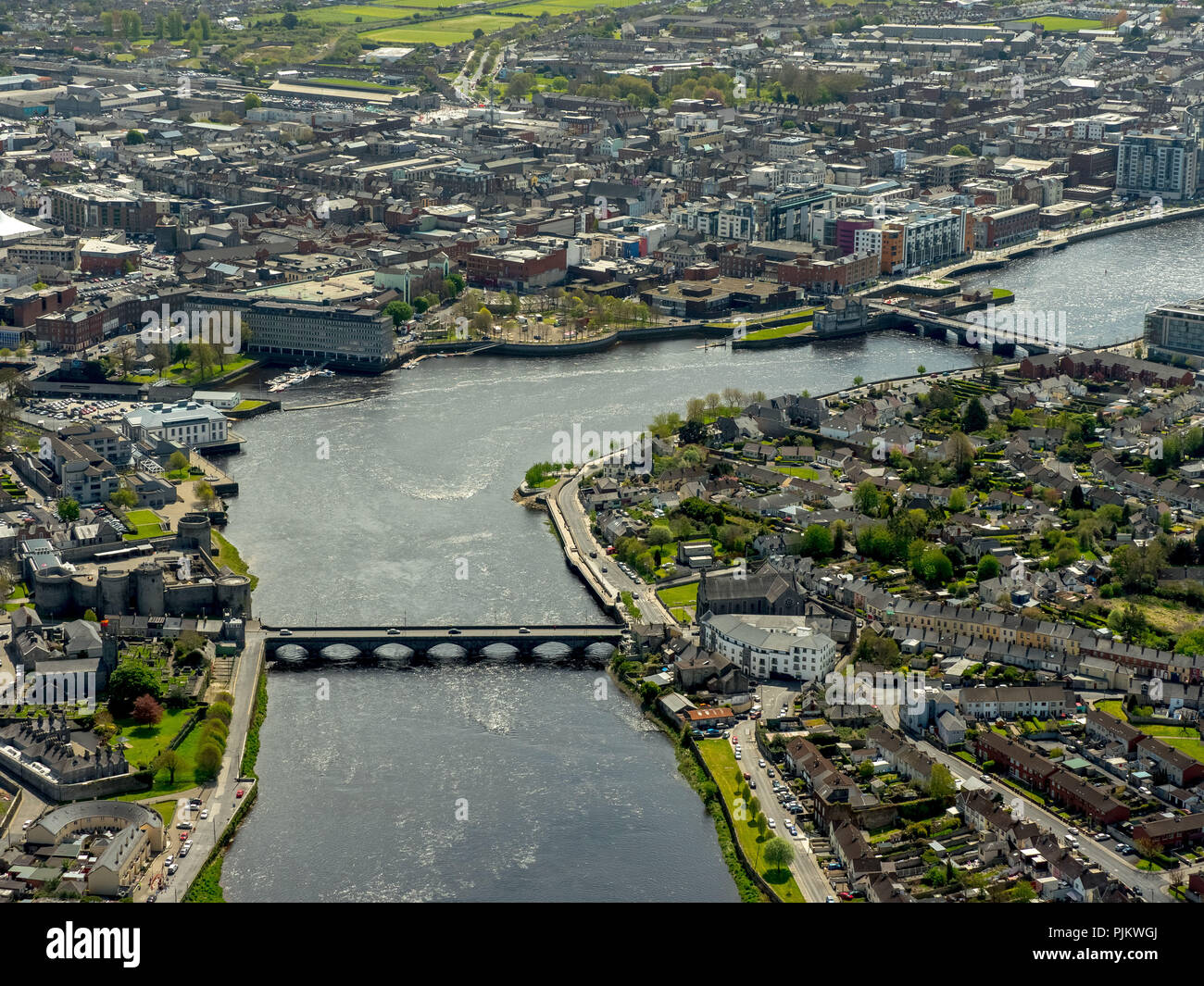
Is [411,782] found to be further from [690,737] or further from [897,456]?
[897,456]

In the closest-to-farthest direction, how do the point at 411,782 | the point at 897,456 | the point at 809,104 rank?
the point at 411,782 → the point at 897,456 → the point at 809,104

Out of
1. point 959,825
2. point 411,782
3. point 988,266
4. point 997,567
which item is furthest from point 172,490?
point 988,266

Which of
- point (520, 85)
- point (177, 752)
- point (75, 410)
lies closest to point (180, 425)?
point (75, 410)

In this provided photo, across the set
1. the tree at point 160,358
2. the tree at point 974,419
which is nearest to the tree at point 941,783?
the tree at point 974,419

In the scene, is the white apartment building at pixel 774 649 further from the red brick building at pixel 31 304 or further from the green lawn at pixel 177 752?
the red brick building at pixel 31 304

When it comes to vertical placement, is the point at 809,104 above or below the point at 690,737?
above

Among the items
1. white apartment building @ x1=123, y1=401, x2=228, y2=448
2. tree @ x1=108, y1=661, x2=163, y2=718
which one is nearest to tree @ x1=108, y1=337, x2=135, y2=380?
white apartment building @ x1=123, y1=401, x2=228, y2=448

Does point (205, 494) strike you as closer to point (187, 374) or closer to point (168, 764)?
point (187, 374)
